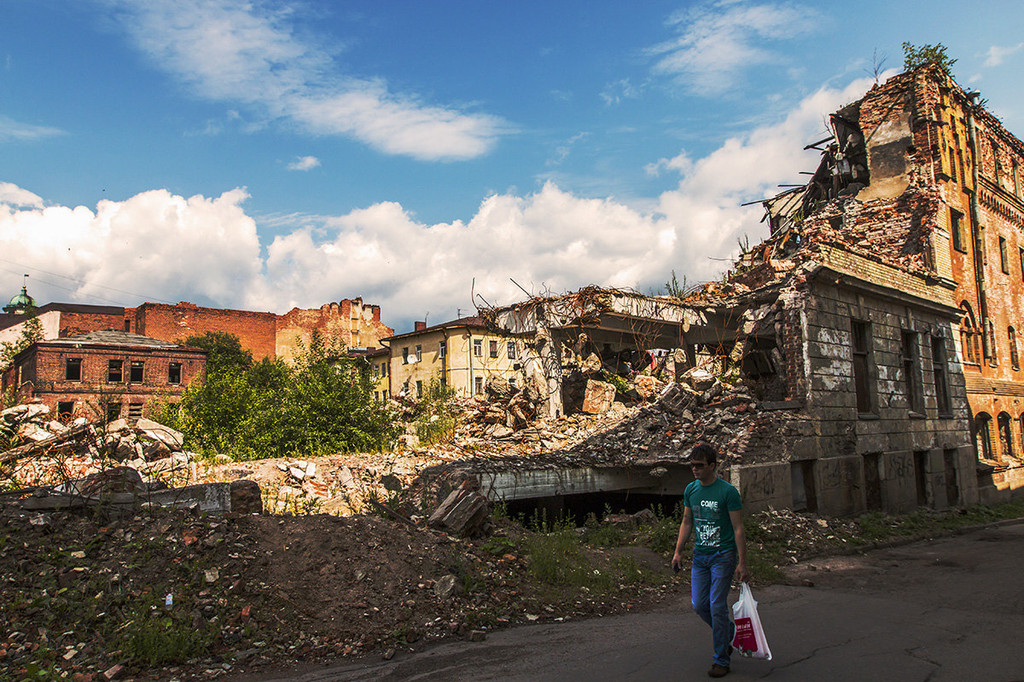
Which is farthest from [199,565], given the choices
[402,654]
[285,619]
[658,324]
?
[658,324]

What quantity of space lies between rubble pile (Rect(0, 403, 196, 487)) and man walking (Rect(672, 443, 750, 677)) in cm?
1179

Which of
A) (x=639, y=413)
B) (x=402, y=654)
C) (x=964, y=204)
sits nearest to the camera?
(x=402, y=654)

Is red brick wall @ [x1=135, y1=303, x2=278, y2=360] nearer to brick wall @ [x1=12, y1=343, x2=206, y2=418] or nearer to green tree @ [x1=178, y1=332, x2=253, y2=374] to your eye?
green tree @ [x1=178, y1=332, x2=253, y2=374]

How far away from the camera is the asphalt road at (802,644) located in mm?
4887

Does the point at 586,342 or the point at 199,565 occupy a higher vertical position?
the point at 586,342

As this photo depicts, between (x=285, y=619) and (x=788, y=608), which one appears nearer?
(x=285, y=619)

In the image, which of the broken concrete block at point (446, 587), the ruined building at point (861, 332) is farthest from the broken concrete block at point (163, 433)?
the broken concrete block at point (446, 587)

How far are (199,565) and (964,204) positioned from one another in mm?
27258

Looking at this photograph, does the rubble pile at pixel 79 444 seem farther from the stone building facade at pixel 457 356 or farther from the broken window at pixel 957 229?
the broken window at pixel 957 229

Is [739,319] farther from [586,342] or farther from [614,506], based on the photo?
[614,506]

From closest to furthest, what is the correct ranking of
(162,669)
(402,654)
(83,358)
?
(162,669) < (402,654) < (83,358)

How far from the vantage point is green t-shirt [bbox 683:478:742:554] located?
188 inches

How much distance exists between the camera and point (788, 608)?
7055mm

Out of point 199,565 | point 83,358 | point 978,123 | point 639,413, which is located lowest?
point 199,565
